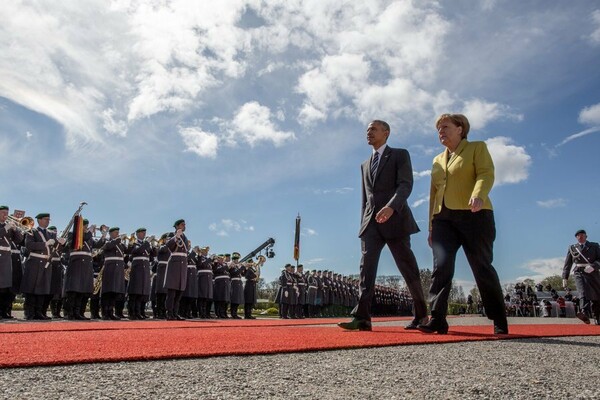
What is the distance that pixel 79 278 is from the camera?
35.3 feet

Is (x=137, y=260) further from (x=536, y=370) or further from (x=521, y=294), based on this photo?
(x=521, y=294)

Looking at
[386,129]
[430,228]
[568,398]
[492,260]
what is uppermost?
[386,129]

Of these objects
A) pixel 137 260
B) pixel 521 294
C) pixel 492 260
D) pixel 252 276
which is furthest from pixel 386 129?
pixel 521 294

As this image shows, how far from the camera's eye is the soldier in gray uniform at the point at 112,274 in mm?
11492

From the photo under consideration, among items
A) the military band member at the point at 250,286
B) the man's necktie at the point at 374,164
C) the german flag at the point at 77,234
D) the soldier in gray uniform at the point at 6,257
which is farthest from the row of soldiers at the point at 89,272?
the man's necktie at the point at 374,164

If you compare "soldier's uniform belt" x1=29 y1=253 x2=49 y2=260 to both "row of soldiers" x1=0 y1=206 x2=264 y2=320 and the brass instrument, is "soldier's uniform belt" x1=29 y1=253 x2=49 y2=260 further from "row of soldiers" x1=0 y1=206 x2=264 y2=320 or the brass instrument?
the brass instrument

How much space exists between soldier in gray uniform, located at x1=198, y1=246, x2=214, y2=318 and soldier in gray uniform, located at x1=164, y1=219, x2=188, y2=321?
3.37m

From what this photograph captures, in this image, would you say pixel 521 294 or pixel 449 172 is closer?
pixel 449 172

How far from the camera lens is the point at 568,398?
204cm

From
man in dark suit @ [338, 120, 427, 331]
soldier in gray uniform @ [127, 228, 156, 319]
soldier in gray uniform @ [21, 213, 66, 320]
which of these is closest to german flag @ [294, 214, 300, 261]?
soldier in gray uniform @ [127, 228, 156, 319]

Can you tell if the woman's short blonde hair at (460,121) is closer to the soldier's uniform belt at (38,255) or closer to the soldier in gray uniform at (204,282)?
the soldier's uniform belt at (38,255)

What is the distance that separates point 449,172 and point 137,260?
9.38 meters

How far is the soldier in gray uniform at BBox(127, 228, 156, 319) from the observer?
1207cm


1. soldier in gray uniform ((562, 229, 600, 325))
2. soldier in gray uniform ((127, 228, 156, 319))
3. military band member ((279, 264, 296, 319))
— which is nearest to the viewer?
soldier in gray uniform ((562, 229, 600, 325))
